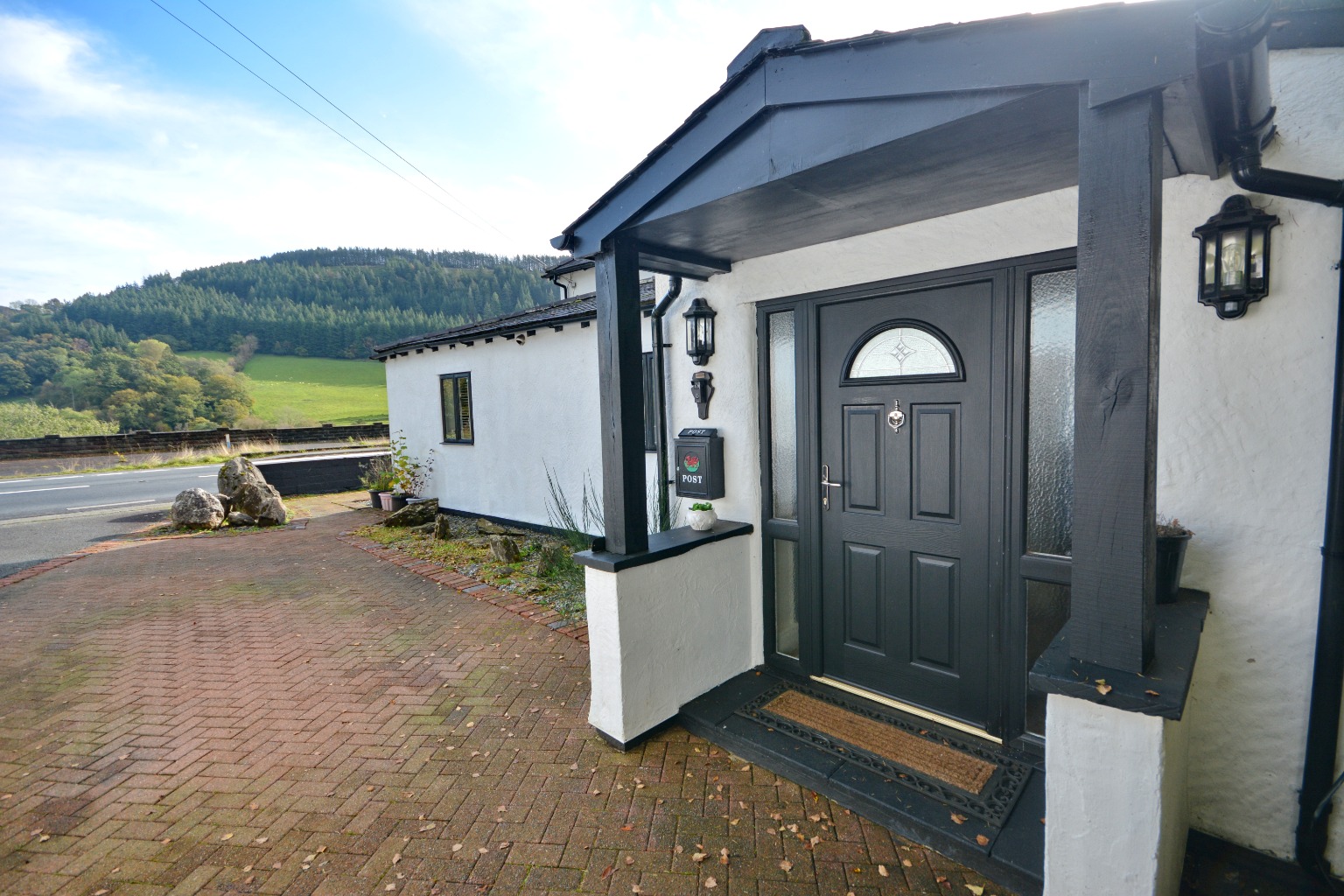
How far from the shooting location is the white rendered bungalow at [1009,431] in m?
1.54

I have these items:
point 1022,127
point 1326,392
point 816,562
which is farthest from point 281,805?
point 1326,392

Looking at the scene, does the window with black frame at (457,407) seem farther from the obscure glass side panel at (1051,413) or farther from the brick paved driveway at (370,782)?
the obscure glass side panel at (1051,413)

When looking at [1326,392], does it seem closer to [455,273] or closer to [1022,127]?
[1022,127]

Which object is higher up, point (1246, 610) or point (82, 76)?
point (82, 76)

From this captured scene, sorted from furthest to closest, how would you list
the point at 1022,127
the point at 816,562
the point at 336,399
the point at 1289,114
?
1. the point at 336,399
2. the point at 816,562
3. the point at 1289,114
4. the point at 1022,127

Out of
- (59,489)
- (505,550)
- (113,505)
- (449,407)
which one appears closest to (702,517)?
(505,550)

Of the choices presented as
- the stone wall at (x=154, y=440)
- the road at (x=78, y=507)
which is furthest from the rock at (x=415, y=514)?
the stone wall at (x=154, y=440)

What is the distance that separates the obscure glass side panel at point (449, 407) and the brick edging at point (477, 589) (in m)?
2.19

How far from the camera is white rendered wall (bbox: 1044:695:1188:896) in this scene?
1.54 meters

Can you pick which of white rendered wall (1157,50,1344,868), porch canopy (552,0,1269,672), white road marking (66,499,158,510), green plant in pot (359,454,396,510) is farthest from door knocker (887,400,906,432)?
white road marking (66,499,158,510)

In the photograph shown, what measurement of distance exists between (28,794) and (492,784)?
224cm

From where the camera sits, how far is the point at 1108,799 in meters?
1.61

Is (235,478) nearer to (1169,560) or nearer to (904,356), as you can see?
(904,356)

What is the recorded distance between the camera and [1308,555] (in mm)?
2018
